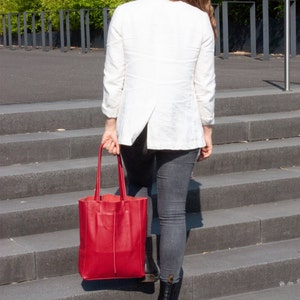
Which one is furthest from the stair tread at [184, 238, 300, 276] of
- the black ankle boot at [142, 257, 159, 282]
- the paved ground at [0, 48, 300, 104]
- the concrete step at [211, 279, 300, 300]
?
the paved ground at [0, 48, 300, 104]

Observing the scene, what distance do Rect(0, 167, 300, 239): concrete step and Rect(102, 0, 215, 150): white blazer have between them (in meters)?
1.34

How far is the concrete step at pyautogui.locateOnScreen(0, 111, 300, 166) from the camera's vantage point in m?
6.43

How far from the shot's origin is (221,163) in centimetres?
685

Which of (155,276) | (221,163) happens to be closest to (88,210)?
(155,276)

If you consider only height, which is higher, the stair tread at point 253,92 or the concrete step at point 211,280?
the stair tread at point 253,92

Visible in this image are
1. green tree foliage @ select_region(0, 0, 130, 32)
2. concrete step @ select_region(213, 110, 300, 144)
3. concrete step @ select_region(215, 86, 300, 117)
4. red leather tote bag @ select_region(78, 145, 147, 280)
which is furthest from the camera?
green tree foliage @ select_region(0, 0, 130, 32)

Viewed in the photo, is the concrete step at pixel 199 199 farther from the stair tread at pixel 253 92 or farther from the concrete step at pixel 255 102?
the stair tread at pixel 253 92

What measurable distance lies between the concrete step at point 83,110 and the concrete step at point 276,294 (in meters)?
2.04

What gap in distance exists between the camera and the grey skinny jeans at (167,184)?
15.3 feet

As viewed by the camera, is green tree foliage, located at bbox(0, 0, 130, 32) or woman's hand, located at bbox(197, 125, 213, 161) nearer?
woman's hand, located at bbox(197, 125, 213, 161)

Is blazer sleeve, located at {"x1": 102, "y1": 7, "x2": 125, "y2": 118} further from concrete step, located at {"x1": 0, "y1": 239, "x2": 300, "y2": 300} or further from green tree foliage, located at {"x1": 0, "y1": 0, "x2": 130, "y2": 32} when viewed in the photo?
green tree foliage, located at {"x1": 0, "y1": 0, "x2": 130, "y2": 32}

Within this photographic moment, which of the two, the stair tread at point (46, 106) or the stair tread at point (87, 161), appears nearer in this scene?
the stair tread at point (87, 161)

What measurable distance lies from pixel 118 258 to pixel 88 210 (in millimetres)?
291

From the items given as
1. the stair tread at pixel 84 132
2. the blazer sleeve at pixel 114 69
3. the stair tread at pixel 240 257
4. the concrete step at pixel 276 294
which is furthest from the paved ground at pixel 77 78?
the blazer sleeve at pixel 114 69
